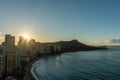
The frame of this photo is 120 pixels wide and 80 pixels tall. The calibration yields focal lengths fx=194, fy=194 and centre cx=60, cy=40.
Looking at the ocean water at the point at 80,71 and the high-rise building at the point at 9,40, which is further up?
the high-rise building at the point at 9,40

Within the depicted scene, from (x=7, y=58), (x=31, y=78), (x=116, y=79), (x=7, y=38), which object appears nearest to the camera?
(x=116, y=79)

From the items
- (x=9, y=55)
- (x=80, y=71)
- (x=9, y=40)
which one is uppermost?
(x=9, y=40)

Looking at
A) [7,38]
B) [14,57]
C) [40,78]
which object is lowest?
[40,78]

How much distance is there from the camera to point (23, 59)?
4811 inches

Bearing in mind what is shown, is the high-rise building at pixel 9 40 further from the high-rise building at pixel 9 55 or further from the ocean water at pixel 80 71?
the ocean water at pixel 80 71

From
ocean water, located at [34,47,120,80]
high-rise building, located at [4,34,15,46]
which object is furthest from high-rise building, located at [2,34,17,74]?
ocean water, located at [34,47,120,80]

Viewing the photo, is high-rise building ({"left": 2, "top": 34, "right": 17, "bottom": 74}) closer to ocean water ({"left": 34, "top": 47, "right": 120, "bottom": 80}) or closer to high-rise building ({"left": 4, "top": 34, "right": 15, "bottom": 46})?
high-rise building ({"left": 4, "top": 34, "right": 15, "bottom": 46})

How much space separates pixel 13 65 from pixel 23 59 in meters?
30.1

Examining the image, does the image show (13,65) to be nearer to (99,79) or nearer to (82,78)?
(82,78)

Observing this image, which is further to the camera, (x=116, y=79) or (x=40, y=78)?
(x=40, y=78)

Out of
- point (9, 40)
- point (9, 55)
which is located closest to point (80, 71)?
point (9, 55)

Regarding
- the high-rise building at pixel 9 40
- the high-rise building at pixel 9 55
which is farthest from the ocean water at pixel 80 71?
the high-rise building at pixel 9 40

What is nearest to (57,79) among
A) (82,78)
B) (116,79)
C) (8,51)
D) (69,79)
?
(69,79)

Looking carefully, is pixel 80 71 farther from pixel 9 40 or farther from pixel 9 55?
pixel 9 40
